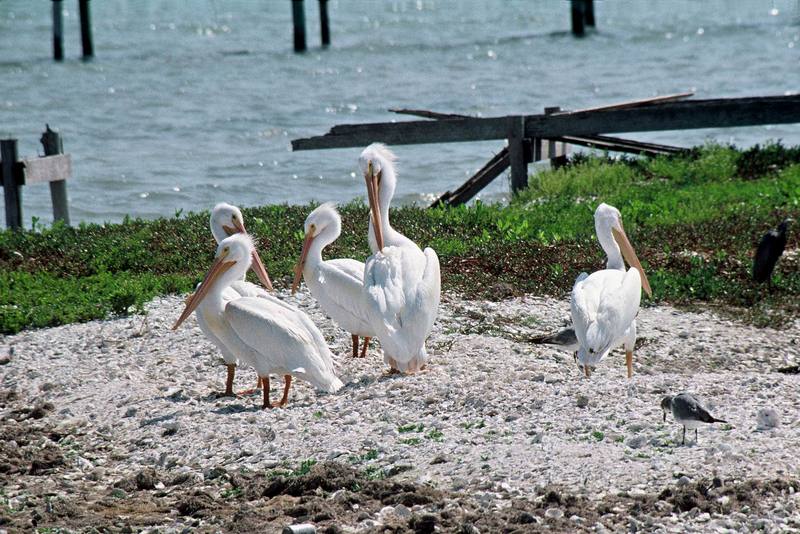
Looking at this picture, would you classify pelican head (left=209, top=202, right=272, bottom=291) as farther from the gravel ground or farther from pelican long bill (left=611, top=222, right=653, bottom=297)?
pelican long bill (left=611, top=222, right=653, bottom=297)

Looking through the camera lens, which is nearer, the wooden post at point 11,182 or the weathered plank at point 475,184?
the wooden post at point 11,182

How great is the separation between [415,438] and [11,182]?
804 centimetres

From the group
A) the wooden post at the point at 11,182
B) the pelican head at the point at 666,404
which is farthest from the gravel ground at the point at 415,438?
the wooden post at the point at 11,182

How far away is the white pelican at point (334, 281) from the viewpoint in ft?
24.8

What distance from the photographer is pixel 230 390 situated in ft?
23.4

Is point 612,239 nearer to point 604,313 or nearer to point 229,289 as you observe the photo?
point 604,313

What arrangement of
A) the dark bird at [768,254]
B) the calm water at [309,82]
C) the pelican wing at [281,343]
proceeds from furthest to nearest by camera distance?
the calm water at [309,82]
the dark bird at [768,254]
the pelican wing at [281,343]

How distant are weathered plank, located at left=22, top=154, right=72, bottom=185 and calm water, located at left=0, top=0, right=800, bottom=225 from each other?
4.39 metres

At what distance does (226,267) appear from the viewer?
714 cm

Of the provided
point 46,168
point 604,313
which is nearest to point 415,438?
point 604,313

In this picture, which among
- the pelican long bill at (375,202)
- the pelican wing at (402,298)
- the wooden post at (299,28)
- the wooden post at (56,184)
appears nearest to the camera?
the pelican wing at (402,298)

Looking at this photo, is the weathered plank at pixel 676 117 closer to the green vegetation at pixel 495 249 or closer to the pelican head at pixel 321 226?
the green vegetation at pixel 495 249

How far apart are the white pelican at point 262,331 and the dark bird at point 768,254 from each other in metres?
3.94

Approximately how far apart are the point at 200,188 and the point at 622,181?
779cm
